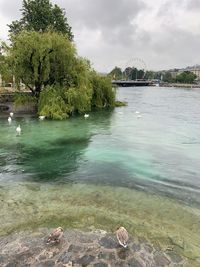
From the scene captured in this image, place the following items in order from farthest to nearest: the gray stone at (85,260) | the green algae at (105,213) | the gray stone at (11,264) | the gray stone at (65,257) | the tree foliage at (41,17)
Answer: the tree foliage at (41,17)
the green algae at (105,213)
the gray stone at (65,257)
the gray stone at (85,260)
the gray stone at (11,264)

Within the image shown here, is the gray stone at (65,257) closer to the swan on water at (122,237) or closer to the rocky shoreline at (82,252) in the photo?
the rocky shoreline at (82,252)

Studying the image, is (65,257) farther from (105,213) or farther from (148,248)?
(105,213)

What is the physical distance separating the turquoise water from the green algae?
0.95 meters

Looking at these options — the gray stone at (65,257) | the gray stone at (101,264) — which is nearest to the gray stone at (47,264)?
the gray stone at (65,257)

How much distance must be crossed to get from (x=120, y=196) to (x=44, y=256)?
15.6 feet

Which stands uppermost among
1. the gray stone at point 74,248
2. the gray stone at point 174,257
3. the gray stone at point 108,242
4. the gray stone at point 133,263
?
→ the gray stone at point 74,248

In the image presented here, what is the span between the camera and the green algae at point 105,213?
30.7 feet

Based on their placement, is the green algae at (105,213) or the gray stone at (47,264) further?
the green algae at (105,213)

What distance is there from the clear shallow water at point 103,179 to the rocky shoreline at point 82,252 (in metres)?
0.78

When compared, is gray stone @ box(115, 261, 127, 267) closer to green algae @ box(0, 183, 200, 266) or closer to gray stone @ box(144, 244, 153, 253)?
gray stone @ box(144, 244, 153, 253)

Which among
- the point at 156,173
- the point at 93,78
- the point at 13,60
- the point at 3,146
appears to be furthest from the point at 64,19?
the point at 156,173

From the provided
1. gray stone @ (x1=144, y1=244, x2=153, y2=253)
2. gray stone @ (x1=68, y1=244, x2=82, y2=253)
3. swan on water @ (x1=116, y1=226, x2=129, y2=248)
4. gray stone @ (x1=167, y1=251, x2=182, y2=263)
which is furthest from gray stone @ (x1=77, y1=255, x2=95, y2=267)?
gray stone @ (x1=167, y1=251, x2=182, y2=263)

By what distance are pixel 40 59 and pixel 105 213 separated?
81.5 feet

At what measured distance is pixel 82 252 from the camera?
8203 millimetres
